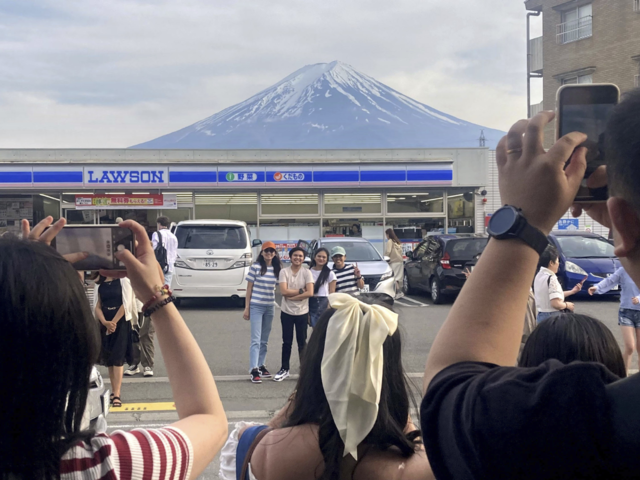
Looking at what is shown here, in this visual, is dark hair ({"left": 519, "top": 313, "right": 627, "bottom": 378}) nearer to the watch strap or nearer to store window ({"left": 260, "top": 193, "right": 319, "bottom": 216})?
the watch strap

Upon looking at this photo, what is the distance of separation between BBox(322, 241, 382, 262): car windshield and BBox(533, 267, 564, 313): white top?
21.1ft

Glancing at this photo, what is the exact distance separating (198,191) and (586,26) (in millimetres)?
18545

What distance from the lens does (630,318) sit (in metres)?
6.82

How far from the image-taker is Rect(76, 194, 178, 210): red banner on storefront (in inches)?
798

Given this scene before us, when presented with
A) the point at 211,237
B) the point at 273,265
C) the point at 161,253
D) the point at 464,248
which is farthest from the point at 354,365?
the point at 464,248

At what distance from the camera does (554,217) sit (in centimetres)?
106

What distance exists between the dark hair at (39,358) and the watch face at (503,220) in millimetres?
855

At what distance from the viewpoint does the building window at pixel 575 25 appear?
2602 centimetres

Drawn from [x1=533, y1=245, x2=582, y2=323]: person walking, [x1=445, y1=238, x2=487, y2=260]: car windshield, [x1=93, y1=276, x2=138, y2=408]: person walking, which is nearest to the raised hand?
[x1=533, y1=245, x2=582, y2=323]: person walking

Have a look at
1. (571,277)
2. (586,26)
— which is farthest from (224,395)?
(586,26)

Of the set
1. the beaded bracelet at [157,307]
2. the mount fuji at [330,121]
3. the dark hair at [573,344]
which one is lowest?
the dark hair at [573,344]

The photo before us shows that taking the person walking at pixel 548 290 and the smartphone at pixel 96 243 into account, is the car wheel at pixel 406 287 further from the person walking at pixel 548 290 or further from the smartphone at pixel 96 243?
the smartphone at pixel 96 243

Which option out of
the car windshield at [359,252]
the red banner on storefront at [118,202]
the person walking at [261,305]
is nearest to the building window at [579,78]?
the car windshield at [359,252]

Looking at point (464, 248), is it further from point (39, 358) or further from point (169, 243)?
point (39, 358)
